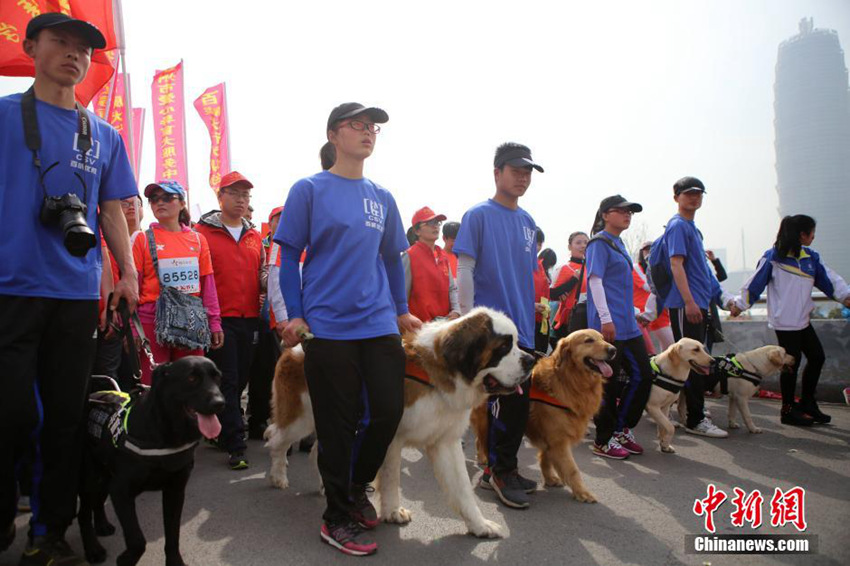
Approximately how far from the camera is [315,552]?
3.12m

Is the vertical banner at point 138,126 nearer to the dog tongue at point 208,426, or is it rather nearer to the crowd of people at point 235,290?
the crowd of people at point 235,290

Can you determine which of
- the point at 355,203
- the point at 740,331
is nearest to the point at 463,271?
the point at 355,203

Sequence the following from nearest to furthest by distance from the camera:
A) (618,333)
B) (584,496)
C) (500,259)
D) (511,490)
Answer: (511,490) < (584,496) < (500,259) < (618,333)

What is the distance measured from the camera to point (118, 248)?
303cm

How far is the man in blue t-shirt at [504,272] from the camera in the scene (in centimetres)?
413

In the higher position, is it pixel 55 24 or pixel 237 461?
pixel 55 24

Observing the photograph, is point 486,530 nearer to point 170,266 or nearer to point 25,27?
point 170,266

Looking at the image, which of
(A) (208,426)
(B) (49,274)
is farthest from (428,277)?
(B) (49,274)

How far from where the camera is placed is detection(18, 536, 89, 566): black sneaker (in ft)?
8.75

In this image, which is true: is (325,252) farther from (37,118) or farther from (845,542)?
(845,542)

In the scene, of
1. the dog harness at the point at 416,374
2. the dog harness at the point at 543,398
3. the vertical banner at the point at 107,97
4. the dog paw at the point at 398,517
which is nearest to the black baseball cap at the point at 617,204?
the dog harness at the point at 543,398

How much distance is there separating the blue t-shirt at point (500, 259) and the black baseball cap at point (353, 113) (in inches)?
47.1

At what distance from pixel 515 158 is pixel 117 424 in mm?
3276

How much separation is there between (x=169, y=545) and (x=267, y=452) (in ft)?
9.50
